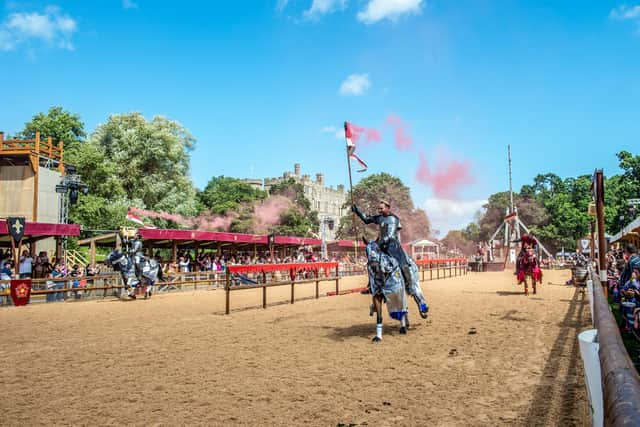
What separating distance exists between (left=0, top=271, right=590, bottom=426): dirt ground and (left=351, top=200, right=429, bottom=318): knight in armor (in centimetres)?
87

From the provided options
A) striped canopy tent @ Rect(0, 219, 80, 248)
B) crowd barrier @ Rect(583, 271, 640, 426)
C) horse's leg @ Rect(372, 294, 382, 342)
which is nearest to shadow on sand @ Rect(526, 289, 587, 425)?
crowd barrier @ Rect(583, 271, 640, 426)

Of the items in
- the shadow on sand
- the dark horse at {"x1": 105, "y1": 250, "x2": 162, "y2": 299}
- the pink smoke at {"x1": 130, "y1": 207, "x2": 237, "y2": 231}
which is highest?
the pink smoke at {"x1": 130, "y1": 207, "x2": 237, "y2": 231}

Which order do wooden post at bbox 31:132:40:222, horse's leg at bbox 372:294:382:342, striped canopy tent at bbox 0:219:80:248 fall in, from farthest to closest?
1. wooden post at bbox 31:132:40:222
2. striped canopy tent at bbox 0:219:80:248
3. horse's leg at bbox 372:294:382:342

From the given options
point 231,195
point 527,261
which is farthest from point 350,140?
point 231,195

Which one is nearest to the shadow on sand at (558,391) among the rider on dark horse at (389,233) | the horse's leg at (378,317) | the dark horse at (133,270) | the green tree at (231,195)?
the horse's leg at (378,317)

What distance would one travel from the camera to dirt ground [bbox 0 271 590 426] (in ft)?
14.6

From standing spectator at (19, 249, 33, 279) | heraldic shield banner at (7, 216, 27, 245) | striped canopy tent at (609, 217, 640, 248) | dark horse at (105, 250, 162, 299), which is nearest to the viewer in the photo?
striped canopy tent at (609, 217, 640, 248)

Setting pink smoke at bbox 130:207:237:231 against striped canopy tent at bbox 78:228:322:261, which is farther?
pink smoke at bbox 130:207:237:231

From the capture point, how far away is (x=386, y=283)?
866 centimetres

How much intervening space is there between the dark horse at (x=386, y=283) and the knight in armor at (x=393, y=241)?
28cm

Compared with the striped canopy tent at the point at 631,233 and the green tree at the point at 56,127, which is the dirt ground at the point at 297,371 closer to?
the striped canopy tent at the point at 631,233

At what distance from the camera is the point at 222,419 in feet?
14.3

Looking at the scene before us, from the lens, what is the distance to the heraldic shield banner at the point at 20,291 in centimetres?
1541

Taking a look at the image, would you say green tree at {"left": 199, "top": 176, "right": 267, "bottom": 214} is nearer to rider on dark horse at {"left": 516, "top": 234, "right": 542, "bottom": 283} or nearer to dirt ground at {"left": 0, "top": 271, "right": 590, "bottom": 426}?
rider on dark horse at {"left": 516, "top": 234, "right": 542, "bottom": 283}
